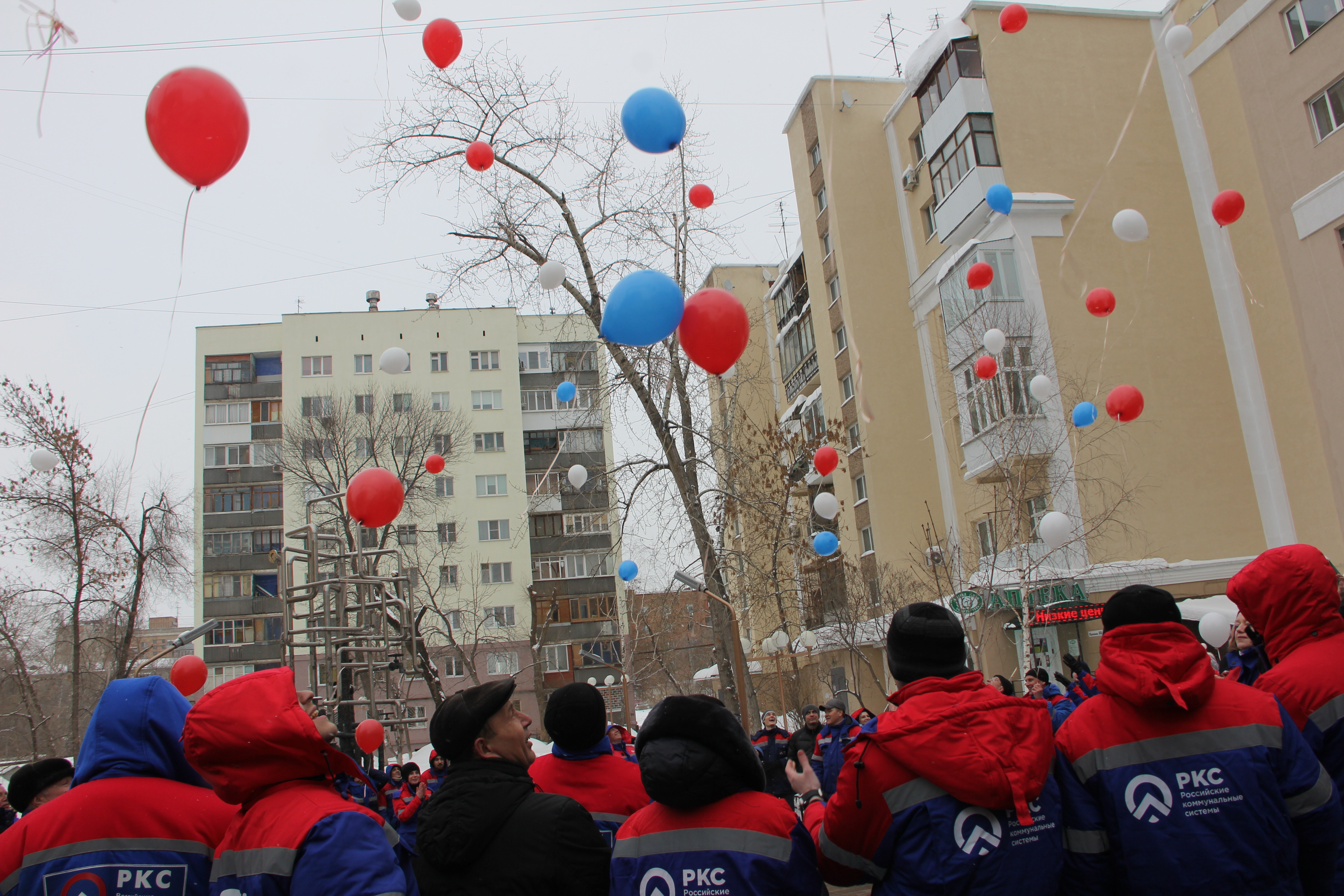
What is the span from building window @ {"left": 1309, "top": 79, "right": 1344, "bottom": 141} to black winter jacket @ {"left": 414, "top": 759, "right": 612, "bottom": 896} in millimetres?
19228

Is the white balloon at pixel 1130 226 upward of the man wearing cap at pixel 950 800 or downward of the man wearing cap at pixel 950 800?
upward

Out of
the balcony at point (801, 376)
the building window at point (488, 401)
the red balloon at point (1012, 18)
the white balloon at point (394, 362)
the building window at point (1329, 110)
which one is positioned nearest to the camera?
the red balloon at point (1012, 18)

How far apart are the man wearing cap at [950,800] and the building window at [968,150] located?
70.7ft

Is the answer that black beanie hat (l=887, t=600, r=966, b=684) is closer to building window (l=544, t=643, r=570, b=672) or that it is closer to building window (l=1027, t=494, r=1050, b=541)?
building window (l=1027, t=494, r=1050, b=541)

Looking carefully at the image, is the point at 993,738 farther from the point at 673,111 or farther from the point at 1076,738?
the point at 673,111

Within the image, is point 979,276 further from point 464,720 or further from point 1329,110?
point 464,720

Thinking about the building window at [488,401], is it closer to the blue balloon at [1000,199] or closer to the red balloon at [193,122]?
the blue balloon at [1000,199]

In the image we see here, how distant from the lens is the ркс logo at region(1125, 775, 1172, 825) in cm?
242

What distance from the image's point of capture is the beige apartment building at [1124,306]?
17578mm

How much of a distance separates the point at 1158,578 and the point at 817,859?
1971 centimetres

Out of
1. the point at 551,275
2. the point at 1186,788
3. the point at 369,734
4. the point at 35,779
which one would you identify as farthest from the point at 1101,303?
the point at 35,779

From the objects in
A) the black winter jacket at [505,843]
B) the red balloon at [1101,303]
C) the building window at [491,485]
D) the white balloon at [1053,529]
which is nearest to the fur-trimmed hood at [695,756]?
the black winter jacket at [505,843]

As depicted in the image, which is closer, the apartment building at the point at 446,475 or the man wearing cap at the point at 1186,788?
the man wearing cap at the point at 1186,788

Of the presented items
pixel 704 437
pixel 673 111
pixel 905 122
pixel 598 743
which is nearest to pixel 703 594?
pixel 704 437
